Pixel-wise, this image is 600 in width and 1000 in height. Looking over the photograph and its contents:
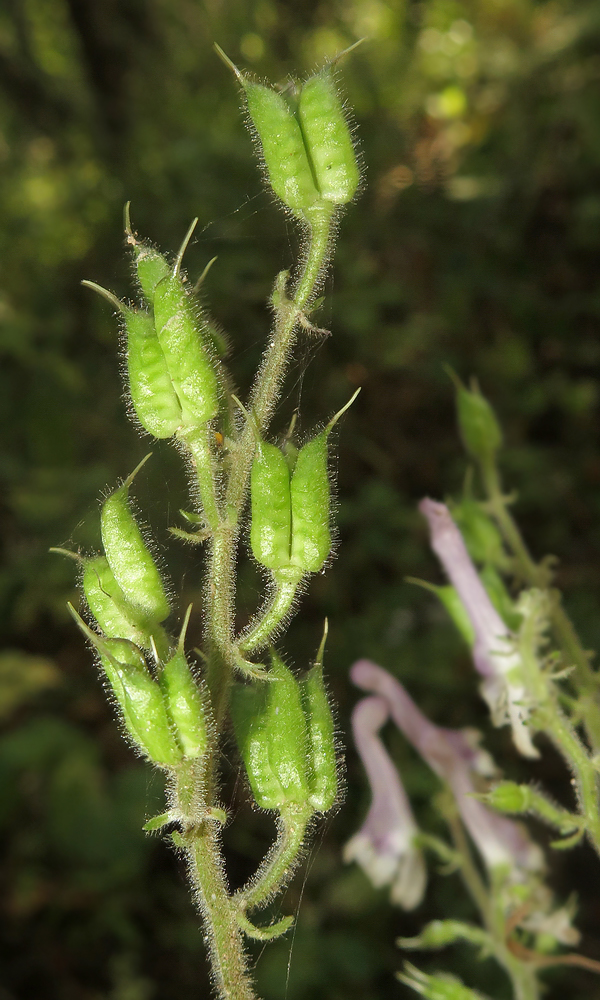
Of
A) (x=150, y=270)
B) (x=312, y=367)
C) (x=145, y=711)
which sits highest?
(x=312, y=367)

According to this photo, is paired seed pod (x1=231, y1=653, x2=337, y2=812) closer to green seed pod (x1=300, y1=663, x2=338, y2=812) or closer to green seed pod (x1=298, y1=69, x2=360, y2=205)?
green seed pod (x1=300, y1=663, x2=338, y2=812)

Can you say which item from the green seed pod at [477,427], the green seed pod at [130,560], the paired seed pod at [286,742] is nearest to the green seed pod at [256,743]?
the paired seed pod at [286,742]

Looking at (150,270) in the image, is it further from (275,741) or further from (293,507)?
(275,741)

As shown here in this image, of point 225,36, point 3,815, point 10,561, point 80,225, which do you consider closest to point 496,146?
point 225,36

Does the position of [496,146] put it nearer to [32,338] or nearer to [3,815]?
[32,338]

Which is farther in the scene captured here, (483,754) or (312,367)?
(312,367)

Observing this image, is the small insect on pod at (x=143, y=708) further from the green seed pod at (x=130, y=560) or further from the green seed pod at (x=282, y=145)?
the green seed pod at (x=282, y=145)

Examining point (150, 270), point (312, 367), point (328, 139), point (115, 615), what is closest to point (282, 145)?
point (328, 139)

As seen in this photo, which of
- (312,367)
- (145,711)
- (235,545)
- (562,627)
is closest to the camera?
(145,711)
